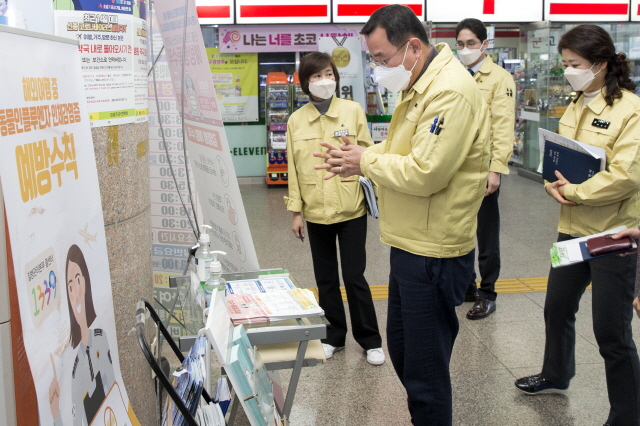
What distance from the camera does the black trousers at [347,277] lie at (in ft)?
11.1

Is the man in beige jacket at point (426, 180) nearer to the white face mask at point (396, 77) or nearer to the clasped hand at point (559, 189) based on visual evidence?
the white face mask at point (396, 77)

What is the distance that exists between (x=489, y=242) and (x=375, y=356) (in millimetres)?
1167

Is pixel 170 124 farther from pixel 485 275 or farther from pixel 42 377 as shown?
pixel 42 377

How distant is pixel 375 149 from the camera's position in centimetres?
251

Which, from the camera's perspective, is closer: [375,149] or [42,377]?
[42,377]

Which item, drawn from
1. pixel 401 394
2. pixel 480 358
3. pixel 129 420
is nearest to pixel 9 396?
pixel 129 420

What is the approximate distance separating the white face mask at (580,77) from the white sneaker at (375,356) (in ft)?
5.60

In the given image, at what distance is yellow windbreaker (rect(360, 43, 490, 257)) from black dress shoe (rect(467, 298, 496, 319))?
193 cm

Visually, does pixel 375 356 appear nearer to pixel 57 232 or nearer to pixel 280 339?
pixel 280 339

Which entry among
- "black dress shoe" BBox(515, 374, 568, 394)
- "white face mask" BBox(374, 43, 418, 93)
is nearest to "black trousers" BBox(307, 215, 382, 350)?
"black dress shoe" BBox(515, 374, 568, 394)

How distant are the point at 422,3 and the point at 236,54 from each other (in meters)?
2.55

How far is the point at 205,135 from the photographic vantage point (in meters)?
2.52

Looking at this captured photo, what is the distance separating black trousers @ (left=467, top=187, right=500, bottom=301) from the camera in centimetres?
404

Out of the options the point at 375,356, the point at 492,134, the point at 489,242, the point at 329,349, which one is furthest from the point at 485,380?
the point at 492,134
